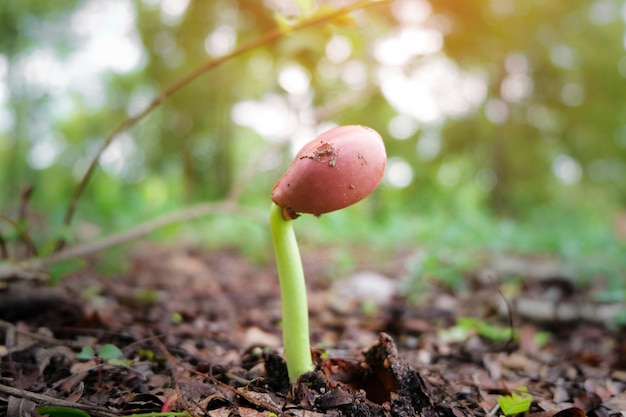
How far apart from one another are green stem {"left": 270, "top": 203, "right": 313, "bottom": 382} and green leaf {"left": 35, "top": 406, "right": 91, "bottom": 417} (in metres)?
0.60

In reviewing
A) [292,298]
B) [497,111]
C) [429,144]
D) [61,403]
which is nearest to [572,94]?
[497,111]

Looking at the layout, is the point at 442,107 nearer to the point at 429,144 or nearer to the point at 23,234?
the point at 429,144

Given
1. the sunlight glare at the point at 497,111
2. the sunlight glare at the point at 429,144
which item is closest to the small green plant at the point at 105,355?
the sunlight glare at the point at 497,111

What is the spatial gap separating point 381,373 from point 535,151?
559 inches

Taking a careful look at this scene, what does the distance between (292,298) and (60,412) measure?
69 centimetres

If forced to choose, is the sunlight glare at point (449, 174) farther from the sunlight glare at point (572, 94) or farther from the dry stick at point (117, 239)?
the dry stick at point (117, 239)

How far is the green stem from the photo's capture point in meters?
1.48

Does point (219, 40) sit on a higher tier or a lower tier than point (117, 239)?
higher

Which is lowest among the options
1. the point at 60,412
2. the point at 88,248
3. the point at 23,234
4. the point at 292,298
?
the point at 60,412

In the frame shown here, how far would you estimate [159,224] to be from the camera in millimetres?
2861

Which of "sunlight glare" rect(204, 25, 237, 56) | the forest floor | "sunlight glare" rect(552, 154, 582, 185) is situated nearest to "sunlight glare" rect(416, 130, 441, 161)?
"sunlight glare" rect(552, 154, 582, 185)

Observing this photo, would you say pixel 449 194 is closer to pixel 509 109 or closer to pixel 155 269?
pixel 509 109

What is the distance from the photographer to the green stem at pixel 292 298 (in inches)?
58.4

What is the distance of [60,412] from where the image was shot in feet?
4.03
